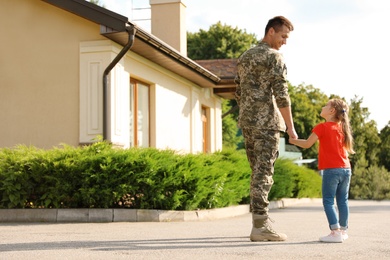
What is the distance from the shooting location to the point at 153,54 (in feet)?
54.5

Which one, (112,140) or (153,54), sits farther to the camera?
(153,54)

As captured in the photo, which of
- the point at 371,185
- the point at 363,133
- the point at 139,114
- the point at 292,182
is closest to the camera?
the point at 139,114

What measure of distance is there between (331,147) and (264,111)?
0.88m

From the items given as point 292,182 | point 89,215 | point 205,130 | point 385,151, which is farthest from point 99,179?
point 385,151

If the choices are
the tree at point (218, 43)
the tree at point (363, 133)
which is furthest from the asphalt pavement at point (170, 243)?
the tree at point (218, 43)

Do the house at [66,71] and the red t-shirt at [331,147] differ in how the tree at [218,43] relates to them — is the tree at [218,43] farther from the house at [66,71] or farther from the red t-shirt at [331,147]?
the red t-shirt at [331,147]

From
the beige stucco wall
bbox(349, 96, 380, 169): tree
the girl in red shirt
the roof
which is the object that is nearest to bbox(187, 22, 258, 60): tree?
A: bbox(349, 96, 380, 169): tree

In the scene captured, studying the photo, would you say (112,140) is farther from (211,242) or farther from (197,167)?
(211,242)

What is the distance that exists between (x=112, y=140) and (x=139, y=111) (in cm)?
281

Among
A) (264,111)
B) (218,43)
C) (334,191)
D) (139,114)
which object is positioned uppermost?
(218,43)

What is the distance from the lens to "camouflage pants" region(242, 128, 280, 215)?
769 centimetres

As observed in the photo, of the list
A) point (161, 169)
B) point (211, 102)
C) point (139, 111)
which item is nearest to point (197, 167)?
point (161, 169)

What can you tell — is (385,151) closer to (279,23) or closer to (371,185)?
(371,185)

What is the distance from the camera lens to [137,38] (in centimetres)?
1451
